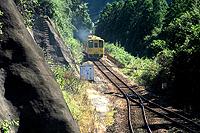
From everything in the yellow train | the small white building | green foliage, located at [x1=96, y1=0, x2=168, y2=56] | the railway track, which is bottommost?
the railway track

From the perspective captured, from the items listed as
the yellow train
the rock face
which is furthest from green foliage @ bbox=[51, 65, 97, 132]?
the yellow train

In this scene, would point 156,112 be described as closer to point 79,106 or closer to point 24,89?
point 79,106

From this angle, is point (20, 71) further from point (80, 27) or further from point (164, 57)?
point (80, 27)

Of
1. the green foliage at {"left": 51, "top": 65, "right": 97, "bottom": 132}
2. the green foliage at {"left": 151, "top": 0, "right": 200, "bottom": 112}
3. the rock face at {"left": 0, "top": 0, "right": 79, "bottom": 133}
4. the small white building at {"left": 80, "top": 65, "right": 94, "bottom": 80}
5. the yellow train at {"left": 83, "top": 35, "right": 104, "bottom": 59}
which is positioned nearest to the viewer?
the rock face at {"left": 0, "top": 0, "right": 79, "bottom": 133}

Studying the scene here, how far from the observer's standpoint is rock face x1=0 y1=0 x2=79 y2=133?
5160 millimetres

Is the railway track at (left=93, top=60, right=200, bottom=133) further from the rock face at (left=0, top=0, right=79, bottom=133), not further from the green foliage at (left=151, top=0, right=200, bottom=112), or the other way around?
the rock face at (left=0, top=0, right=79, bottom=133)

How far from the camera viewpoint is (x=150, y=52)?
1270 inches

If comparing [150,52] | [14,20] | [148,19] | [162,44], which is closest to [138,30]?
[148,19]

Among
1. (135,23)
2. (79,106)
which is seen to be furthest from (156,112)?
(135,23)

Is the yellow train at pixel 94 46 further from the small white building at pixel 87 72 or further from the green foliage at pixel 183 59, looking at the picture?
the green foliage at pixel 183 59

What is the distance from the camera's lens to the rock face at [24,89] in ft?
16.9

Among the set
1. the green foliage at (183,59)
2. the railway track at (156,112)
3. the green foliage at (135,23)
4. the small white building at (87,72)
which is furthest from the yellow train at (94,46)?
the railway track at (156,112)

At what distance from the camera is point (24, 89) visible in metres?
5.32

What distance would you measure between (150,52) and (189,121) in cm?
2288
